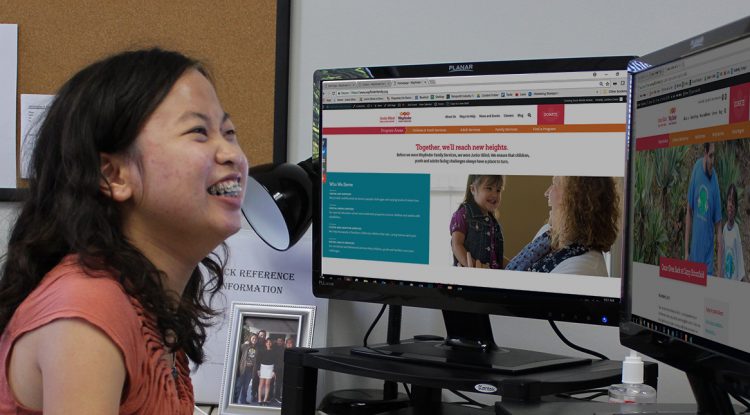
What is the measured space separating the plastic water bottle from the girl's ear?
62 centimetres

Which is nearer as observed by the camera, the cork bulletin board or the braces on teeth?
the braces on teeth

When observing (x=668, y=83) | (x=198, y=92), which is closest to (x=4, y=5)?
(x=198, y=92)

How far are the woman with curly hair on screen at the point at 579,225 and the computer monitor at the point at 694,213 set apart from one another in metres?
0.19

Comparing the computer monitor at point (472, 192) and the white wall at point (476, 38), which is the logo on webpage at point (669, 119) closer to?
the computer monitor at point (472, 192)

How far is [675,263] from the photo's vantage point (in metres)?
1.01

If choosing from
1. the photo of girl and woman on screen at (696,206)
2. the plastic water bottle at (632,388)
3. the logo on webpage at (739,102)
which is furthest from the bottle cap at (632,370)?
the logo on webpage at (739,102)

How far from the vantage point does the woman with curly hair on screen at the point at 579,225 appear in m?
1.33

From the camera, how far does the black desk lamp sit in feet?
4.95

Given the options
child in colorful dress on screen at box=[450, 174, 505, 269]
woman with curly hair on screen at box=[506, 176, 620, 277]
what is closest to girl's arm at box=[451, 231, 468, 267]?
child in colorful dress on screen at box=[450, 174, 505, 269]

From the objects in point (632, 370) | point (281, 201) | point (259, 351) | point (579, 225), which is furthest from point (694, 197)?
point (259, 351)

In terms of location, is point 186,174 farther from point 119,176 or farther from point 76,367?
point 76,367

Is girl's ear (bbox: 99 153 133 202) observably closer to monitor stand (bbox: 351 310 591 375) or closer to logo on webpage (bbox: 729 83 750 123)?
monitor stand (bbox: 351 310 591 375)

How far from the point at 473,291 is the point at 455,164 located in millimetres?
195

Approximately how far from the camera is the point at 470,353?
55.5 inches
